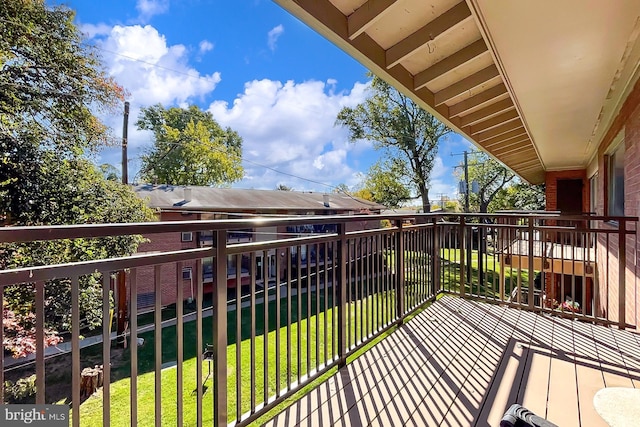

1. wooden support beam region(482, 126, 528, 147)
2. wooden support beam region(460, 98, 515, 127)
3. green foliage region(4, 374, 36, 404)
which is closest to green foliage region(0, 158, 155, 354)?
green foliage region(4, 374, 36, 404)

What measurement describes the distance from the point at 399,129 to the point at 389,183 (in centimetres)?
359

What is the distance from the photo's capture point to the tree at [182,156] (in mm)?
22828

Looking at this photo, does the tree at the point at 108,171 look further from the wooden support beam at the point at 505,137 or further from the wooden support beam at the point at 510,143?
the wooden support beam at the point at 510,143

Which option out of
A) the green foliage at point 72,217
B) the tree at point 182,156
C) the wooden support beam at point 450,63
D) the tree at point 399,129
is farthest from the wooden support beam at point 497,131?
the tree at point 182,156

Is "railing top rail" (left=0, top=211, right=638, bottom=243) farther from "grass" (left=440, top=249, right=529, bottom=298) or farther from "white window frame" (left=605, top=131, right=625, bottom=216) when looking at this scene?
"white window frame" (left=605, top=131, right=625, bottom=216)

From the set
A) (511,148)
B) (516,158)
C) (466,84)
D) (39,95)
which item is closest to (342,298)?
(466,84)

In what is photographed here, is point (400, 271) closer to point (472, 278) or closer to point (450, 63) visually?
point (450, 63)

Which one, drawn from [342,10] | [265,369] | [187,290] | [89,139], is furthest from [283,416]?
[187,290]

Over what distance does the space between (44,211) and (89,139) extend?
2244 mm

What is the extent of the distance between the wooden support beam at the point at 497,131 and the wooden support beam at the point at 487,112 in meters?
0.63

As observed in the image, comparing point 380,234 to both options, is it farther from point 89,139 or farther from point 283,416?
point 89,139

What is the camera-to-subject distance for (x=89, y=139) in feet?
26.7

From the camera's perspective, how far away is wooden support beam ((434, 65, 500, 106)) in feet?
9.75

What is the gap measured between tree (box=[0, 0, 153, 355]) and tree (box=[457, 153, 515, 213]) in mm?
18381
